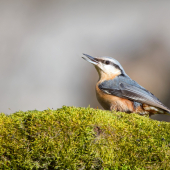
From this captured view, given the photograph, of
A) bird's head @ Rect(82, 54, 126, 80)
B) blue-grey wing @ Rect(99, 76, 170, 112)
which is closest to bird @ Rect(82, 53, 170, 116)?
blue-grey wing @ Rect(99, 76, 170, 112)

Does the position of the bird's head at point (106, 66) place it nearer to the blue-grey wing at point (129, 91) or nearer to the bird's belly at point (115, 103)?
the blue-grey wing at point (129, 91)

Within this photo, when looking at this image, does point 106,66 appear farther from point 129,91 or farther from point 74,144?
point 74,144

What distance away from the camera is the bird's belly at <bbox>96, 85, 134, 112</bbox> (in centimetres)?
341

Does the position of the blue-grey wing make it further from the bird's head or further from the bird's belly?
the bird's head

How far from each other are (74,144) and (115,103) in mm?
1839

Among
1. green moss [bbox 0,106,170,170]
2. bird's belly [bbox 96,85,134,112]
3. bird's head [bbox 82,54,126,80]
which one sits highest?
bird's head [bbox 82,54,126,80]

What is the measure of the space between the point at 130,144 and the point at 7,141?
1004mm

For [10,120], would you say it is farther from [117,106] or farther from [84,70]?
[84,70]

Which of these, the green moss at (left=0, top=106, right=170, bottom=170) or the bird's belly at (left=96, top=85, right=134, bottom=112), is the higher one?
the bird's belly at (left=96, top=85, right=134, bottom=112)

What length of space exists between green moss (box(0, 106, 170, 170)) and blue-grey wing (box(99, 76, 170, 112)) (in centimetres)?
154

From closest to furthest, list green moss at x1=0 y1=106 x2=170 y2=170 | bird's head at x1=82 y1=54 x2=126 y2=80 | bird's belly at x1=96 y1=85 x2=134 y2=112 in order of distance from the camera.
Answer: green moss at x1=0 y1=106 x2=170 y2=170
bird's belly at x1=96 y1=85 x2=134 y2=112
bird's head at x1=82 y1=54 x2=126 y2=80

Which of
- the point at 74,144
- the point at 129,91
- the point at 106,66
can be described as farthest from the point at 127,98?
the point at 74,144

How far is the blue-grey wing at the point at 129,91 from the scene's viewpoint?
344 centimetres

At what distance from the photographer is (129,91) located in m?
3.59
